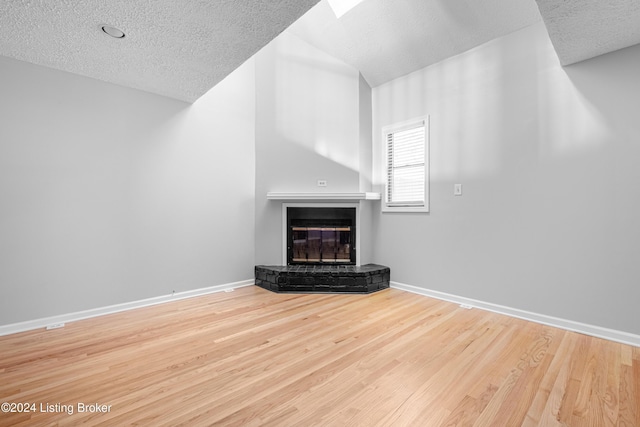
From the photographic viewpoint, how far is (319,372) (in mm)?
1666

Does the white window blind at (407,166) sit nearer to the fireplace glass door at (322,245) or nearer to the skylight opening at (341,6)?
the fireplace glass door at (322,245)

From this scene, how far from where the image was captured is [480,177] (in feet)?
9.37

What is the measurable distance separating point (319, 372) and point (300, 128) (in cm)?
292

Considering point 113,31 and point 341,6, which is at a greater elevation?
point 341,6

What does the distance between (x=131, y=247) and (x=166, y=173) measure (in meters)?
0.81

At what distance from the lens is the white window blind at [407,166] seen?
3359mm

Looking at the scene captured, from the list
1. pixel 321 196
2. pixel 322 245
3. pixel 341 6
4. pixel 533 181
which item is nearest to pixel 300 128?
pixel 321 196

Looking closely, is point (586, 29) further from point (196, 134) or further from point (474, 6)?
point (196, 134)

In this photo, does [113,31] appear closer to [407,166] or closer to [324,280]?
[324,280]

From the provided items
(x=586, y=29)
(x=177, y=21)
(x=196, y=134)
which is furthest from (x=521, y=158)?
(x=196, y=134)

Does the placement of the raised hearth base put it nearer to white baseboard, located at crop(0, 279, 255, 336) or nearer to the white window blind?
white baseboard, located at crop(0, 279, 255, 336)

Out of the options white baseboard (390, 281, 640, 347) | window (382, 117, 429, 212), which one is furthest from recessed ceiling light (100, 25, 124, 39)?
white baseboard (390, 281, 640, 347)

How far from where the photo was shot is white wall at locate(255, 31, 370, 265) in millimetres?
3703

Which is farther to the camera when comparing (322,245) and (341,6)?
(322,245)
